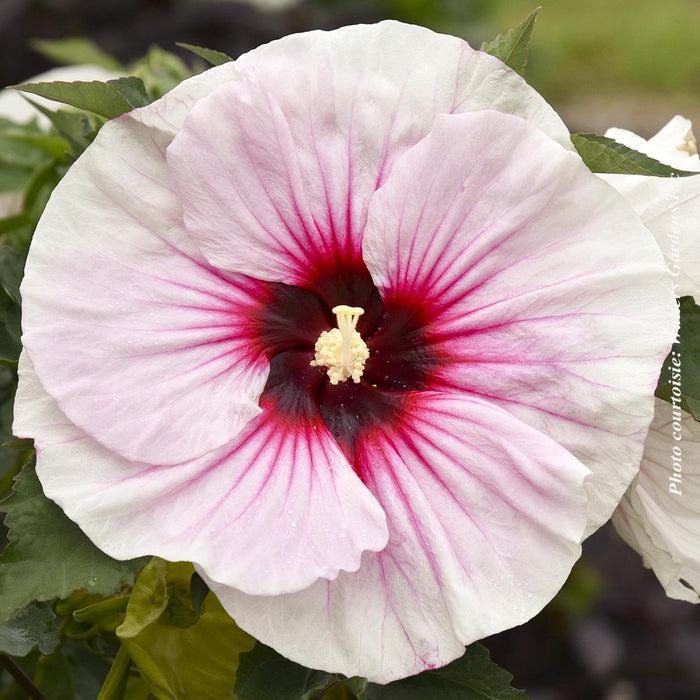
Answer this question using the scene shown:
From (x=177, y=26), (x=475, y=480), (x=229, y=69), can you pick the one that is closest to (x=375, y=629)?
(x=475, y=480)

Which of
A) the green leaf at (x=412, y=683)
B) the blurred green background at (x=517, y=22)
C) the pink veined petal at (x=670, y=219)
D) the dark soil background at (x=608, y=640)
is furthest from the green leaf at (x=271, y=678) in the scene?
the blurred green background at (x=517, y=22)

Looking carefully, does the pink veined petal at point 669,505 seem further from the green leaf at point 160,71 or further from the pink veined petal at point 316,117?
the green leaf at point 160,71

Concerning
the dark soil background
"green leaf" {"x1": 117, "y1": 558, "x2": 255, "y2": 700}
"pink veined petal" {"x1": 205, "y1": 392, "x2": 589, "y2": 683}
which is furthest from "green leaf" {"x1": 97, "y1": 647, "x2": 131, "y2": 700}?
the dark soil background

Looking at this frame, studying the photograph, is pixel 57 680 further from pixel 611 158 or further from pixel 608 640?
pixel 608 640

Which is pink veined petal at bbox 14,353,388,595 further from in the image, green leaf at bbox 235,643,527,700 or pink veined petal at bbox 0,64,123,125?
pink veined petal at bbox 0,64,123,125

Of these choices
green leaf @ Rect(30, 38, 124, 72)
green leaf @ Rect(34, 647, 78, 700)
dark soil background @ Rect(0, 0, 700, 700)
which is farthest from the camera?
dark soil background @ Rect(0, 0, 700, 700)

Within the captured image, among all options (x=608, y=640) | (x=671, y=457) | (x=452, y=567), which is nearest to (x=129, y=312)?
(x=452, y=567)

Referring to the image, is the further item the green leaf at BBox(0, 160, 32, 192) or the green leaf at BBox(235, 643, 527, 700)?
the green leaf at BBox(0, 160, 32, 192)
